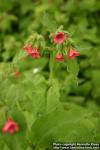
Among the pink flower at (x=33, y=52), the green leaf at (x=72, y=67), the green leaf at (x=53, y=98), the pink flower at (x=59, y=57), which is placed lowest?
the green leaf at (x=53, y=98)

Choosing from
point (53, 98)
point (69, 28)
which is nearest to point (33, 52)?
point (53, 98)

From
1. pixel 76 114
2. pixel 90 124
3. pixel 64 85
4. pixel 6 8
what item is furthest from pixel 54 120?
pixel 6 8

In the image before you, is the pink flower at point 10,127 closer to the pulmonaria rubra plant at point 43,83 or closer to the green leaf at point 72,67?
the pulmonaria rubra plant at point 43,83

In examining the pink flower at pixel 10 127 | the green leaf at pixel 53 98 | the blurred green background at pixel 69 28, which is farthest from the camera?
the blurred green background at pixel 69 28

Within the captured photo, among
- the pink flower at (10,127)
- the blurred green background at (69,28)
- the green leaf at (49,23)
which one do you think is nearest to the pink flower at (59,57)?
the green leaf at (49,23)

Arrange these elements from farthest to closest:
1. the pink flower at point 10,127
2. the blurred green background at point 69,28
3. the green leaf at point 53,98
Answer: the blurred green background at point 69,28
the green leaf at point 53,98
the pink flower at point 10,127

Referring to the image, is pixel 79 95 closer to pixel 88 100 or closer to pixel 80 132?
pixel 88 100

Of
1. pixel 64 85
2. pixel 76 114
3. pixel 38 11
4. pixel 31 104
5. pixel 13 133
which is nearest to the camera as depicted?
pixel 13 133

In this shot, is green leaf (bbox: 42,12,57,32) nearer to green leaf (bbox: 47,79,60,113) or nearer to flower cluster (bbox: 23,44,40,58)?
flower cluster (bbox: 23,44,40,58)
